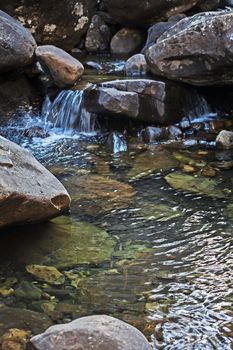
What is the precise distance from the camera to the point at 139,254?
452 centimetres

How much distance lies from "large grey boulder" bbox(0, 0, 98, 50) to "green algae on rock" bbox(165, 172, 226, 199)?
599cm

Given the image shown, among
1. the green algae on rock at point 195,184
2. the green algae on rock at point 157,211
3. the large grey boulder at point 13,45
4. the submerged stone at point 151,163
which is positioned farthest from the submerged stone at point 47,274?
the large grey boulder at point 13,45

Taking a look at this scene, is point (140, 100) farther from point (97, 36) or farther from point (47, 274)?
point (97, 36)

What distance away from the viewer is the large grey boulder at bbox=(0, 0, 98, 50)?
429 inches

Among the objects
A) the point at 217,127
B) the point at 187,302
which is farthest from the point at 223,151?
the point at 187,302

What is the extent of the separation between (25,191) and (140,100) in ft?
12.6

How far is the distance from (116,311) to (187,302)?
0.50 metres

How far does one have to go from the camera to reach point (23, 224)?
477 centimetres

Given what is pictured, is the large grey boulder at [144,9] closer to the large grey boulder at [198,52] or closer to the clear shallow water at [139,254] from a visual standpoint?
the large grey boulder at [198,52]

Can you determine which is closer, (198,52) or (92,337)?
(92,337)

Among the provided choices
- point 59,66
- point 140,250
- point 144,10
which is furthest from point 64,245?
point 144,10

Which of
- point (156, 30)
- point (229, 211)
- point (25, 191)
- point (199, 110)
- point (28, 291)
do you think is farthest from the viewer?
point (156, 30)

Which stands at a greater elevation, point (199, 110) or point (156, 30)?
point (156, 30)

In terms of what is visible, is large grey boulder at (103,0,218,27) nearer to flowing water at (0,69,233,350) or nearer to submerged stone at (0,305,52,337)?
flowing water at (0,69,233,350)
